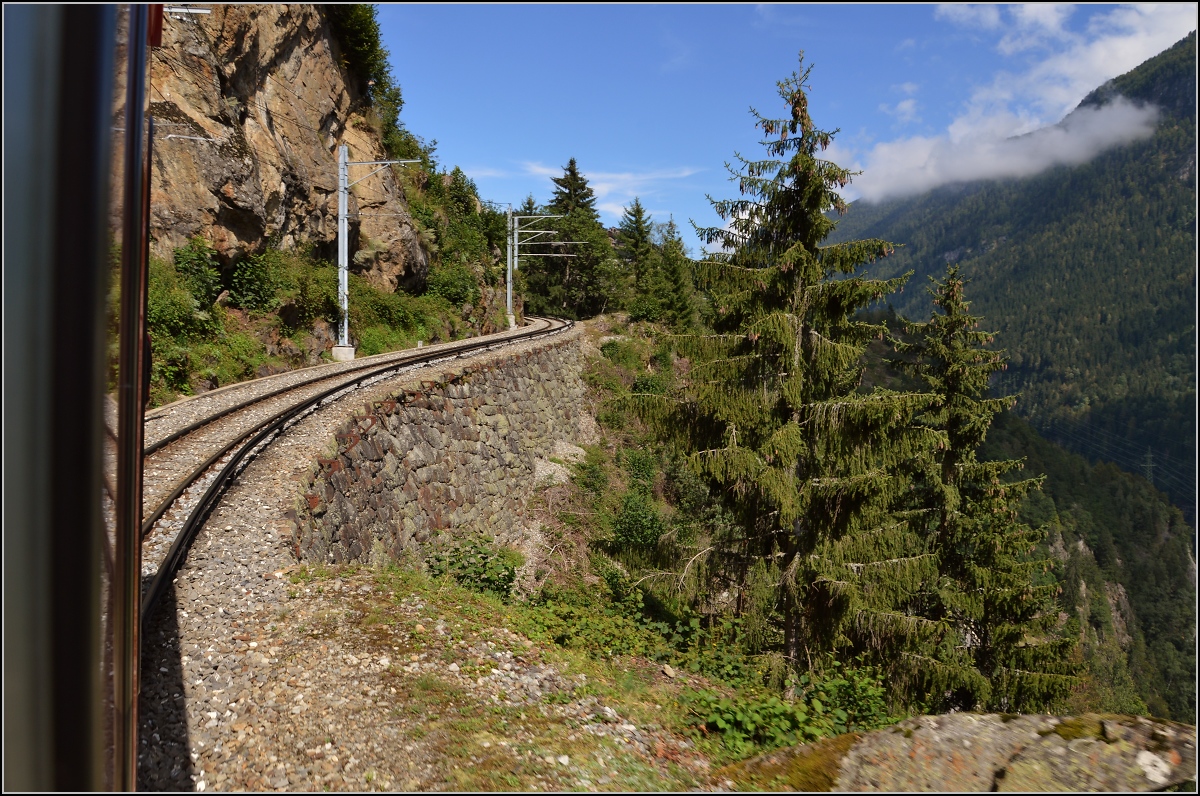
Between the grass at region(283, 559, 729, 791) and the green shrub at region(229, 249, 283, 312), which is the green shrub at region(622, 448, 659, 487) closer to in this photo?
the green shrub at region(229, 249, 283, 312)

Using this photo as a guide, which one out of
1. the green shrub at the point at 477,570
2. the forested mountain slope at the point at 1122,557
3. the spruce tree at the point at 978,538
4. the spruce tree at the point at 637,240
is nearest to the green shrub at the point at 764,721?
the green shrub at the point at 477,570

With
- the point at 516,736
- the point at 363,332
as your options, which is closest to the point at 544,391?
the point at 363,332

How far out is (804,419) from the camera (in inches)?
370

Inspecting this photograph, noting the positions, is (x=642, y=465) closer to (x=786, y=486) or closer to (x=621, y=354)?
(x=621, y=354)

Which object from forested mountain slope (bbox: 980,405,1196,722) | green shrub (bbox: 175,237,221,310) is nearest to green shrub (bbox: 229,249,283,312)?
green shrub (bbox: 175,237,221,310)

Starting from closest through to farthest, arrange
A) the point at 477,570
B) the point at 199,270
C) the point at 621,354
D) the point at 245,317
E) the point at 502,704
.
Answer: the point at 502,704 → the point at 477,570 → the point at 199,270 → the point at 245,317 → the point at 621,354

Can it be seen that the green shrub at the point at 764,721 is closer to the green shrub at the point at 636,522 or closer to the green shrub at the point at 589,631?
the green shrub at the point at 589,631

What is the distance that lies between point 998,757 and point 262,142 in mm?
21731

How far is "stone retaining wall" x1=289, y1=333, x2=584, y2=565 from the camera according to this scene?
9344 mm

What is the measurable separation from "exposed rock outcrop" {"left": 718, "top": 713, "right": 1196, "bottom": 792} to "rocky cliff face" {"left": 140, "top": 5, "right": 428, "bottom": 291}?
50.8ft

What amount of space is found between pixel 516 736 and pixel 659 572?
5787mm

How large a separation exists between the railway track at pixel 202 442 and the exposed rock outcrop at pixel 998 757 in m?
4.06

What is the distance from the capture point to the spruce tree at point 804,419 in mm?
9008

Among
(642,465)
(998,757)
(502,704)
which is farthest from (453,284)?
(998,757)
